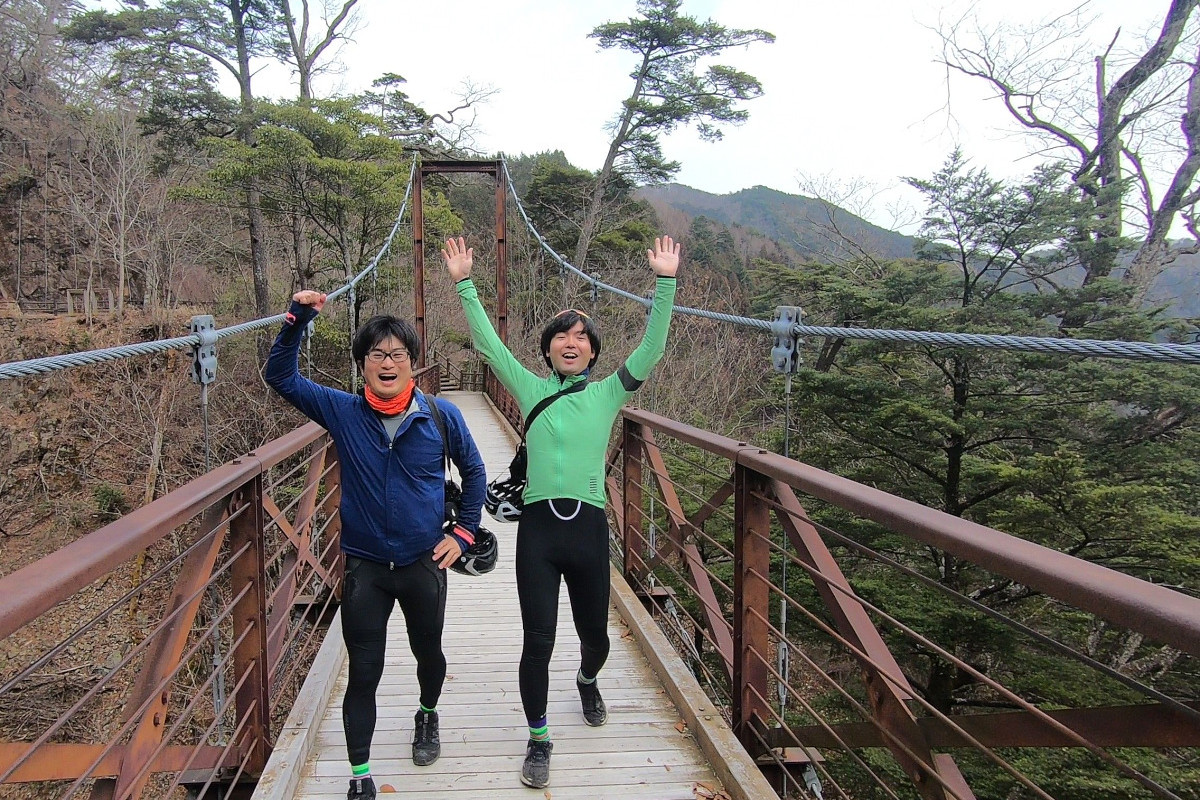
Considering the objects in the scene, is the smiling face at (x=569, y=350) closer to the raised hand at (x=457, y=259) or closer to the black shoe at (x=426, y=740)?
the raised hand at (x=457, y=259)

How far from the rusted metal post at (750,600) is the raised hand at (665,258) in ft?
1.93

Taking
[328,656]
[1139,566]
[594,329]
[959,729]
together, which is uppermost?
[594,329]

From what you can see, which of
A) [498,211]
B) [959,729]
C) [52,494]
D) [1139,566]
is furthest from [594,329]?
[52,494]

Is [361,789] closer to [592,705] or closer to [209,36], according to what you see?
[592,705]

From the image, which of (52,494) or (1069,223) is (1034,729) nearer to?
(1069,223)

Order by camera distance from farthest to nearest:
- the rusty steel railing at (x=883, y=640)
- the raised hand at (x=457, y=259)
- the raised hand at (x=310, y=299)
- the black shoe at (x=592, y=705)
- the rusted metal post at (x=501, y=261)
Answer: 1. the rusted metal post at (x=501, y=261)
2. the black shoe at (x=592, y=705)
3. the raised hand at (x=457, y=259)
4. the raised hand at (x=310, y=299)
5. the rusty steel railing at (x=883, y=640)

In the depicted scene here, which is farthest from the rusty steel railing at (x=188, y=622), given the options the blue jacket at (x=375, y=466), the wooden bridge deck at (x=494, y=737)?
the blue jacket at (x=375, y=466)

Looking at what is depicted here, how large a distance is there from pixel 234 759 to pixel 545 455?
3.69 ft

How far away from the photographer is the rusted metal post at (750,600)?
1.98m

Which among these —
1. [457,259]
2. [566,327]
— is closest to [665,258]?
[566,327]

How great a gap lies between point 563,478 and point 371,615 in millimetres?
580

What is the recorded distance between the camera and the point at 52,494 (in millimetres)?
12023

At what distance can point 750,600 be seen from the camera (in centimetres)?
200

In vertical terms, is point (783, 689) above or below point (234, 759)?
above
